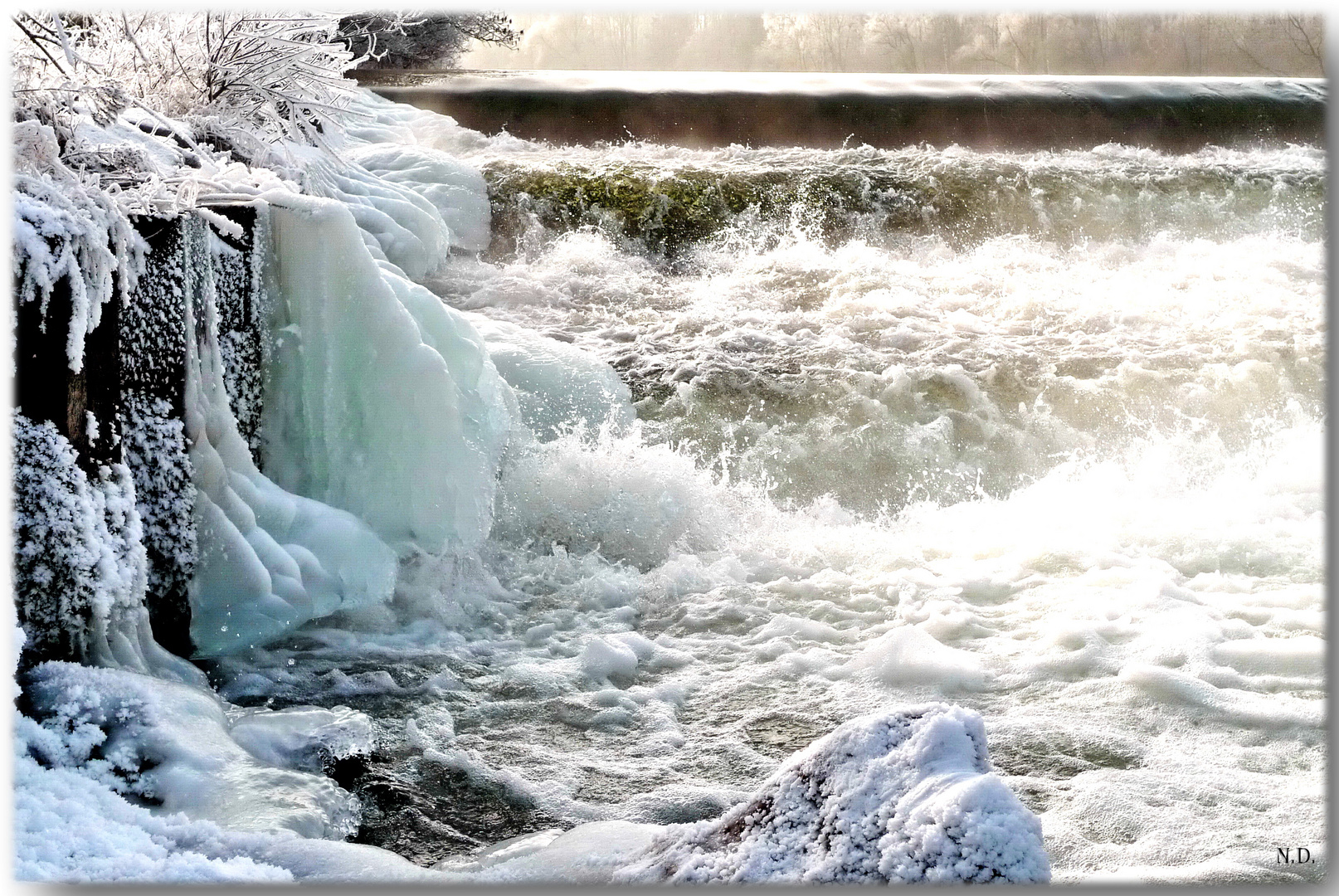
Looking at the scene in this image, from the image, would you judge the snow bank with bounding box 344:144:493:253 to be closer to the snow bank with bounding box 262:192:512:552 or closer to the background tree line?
the background tree line

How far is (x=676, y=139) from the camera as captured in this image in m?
7.54

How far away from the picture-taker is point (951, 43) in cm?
529

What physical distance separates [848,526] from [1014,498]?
635 mm

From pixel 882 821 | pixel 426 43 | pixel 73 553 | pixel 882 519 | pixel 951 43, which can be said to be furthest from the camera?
pixel 426 43

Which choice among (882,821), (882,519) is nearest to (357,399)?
(882,519)

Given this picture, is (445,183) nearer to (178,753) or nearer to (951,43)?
(951,43)

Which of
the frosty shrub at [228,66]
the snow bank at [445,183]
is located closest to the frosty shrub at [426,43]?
the snow bank at [445,183]

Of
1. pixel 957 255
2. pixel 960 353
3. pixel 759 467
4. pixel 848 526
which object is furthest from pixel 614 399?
pixel 957 255

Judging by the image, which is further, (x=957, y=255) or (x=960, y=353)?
(x=957, y=255)

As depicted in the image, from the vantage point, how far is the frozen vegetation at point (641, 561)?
70.6 inches

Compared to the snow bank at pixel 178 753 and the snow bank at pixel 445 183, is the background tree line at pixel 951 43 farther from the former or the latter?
the snow bank at pixel 178 753

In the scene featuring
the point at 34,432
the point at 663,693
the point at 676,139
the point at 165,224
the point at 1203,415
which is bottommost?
the point at 663,693

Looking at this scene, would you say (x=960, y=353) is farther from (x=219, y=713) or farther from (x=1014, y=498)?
(x=219, y=713)

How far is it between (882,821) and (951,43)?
4732 millimetres
